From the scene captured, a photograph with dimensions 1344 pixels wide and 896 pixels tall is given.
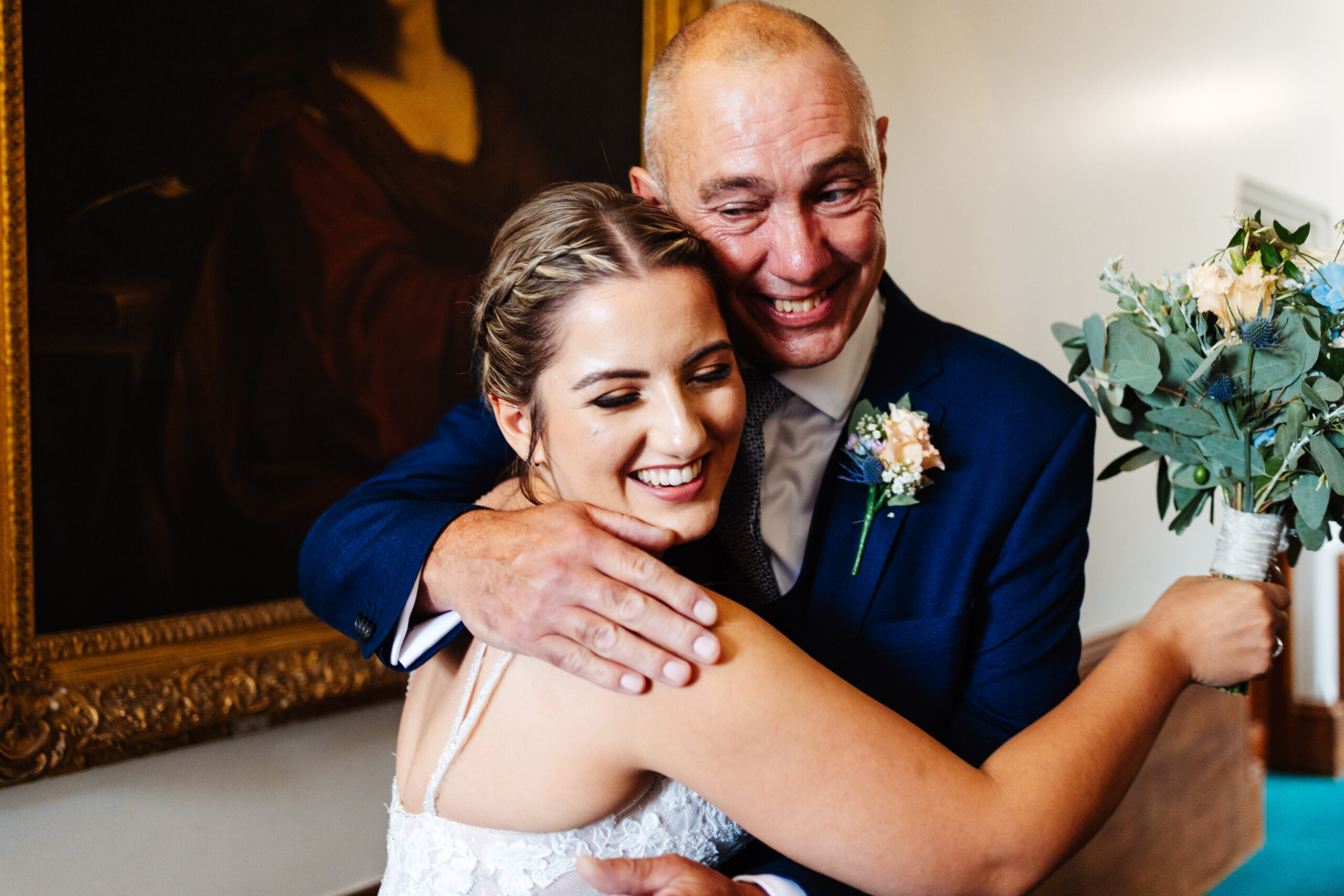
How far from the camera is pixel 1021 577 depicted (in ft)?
5.76

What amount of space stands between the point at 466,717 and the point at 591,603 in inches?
13.4

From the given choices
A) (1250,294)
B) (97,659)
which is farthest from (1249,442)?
(97,659)

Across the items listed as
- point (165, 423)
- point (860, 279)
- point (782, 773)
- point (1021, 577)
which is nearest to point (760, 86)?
point (860, 279)

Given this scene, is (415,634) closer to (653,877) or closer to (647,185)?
Result: (653,877)

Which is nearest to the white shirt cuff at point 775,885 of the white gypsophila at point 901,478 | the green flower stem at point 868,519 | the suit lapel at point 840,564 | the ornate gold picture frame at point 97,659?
the suit lapel at point 840,564

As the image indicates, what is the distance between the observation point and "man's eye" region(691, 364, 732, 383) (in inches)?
54.0

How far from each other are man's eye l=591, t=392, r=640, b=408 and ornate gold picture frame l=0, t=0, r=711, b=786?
1.06m

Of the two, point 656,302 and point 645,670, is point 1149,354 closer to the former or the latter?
point 656,302

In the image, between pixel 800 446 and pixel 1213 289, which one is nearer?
pixel 1213 289

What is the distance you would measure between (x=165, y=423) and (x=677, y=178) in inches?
41.5

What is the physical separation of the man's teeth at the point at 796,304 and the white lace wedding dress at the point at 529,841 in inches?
29.3

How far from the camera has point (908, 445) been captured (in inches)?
66.1

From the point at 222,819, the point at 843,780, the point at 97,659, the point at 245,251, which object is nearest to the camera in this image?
the point at 843,780

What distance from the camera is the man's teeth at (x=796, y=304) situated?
1672mm
